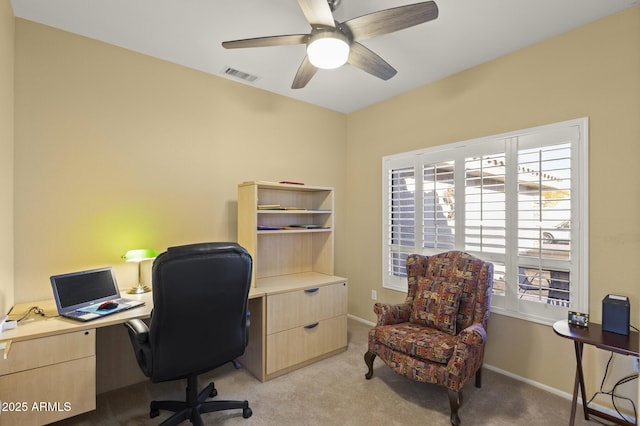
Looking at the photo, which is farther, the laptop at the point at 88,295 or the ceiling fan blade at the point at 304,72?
the ceiling fan blade at the point at 304,72

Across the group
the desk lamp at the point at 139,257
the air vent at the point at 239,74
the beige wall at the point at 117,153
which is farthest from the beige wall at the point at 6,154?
the air vent at the point at 239,74

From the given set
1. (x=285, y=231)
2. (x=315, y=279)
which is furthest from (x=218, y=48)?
(x=315, y=279)

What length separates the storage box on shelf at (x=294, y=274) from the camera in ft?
8.93

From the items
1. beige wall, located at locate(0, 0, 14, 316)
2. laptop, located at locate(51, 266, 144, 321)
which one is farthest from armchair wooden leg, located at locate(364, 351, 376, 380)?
beige wall, located at locate(0, 0, 14, 316)

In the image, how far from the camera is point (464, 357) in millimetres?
2094

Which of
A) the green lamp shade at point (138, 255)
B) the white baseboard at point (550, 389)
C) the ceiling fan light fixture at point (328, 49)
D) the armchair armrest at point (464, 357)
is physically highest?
the ceiling fan light fixture at point (328, 49)

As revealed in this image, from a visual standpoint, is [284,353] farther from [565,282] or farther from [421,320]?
[565,282]

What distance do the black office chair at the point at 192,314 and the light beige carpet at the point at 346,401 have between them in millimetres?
519

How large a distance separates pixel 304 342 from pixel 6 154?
2609 mm

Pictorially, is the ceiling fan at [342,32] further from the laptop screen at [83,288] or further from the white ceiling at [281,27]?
the laptop screen at [83,288]

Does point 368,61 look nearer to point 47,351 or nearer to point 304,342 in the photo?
point 304,342

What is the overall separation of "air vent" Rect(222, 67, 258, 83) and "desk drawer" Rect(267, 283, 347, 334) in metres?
2.18

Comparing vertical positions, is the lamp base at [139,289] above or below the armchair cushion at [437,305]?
above

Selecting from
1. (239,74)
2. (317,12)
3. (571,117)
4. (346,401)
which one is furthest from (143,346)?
(571,117)
